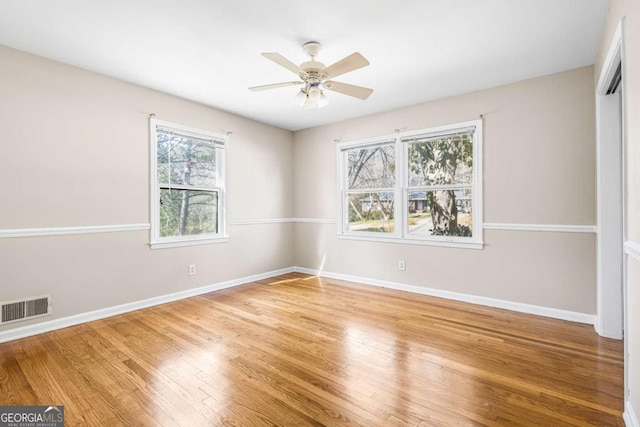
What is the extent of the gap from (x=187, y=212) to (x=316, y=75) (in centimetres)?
248

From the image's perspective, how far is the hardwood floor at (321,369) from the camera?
1695mm

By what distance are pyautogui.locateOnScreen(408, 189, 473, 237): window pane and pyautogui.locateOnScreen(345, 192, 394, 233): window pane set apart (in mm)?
335

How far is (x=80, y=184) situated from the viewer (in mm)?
2986

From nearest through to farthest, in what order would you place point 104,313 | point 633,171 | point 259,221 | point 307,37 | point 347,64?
point 633,171, point 347,64, point 307,37, point 104,313, point 259,221

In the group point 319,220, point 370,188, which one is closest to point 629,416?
point 370,188

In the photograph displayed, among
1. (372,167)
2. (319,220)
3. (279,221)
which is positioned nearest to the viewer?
(372,167)

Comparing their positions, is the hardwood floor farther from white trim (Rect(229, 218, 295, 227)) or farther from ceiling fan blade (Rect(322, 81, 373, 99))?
ceiling fan blade (Rect(322, 81, 373, 99))

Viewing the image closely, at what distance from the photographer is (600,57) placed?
8.41ft

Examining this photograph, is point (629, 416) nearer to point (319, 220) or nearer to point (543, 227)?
point (543, 227)

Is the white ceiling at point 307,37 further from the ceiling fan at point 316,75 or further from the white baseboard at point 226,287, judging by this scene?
the white baseboard at point 226,287

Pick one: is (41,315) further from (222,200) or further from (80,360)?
(222,200)

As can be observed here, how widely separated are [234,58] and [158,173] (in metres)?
1.71

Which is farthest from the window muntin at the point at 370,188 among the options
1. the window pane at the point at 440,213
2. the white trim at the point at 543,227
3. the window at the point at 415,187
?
the white trim at the point at 543,227

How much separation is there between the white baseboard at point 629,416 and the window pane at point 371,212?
2.91 meters
